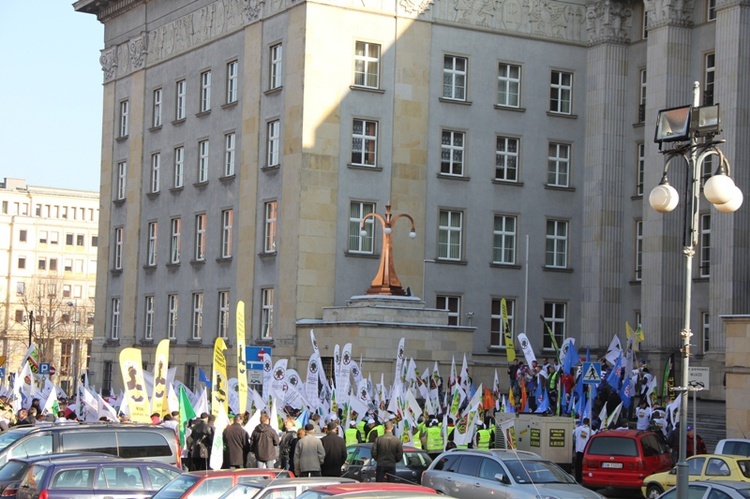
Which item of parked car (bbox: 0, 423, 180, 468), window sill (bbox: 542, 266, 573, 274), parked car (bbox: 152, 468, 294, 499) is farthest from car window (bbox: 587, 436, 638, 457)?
window sill (bbox: 542, 266, 573, 274)

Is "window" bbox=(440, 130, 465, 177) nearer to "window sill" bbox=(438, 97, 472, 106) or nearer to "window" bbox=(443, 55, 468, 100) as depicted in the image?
"window sill" bbox=(438, 97, 472, 106)

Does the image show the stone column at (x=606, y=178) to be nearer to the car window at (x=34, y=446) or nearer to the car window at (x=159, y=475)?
the car window at (x=34, y=446)

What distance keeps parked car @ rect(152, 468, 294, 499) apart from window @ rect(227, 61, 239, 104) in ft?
130

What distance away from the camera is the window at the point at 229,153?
193 ft

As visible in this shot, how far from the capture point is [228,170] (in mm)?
59062

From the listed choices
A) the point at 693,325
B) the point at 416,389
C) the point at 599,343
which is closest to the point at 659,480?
the point at 416,389

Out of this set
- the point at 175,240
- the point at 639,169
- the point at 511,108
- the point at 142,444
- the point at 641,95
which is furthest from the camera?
the point at 175,240

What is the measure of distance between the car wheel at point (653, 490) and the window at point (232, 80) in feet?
112

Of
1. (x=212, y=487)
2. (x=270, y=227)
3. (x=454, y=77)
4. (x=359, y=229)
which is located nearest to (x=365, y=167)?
(x=359, y=229)

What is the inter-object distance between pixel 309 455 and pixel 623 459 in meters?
7.39

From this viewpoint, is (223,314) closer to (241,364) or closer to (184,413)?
(184,413)

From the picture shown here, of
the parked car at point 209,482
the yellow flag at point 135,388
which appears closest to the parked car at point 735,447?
the parked car at point 209,482

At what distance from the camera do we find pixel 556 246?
2291 inches

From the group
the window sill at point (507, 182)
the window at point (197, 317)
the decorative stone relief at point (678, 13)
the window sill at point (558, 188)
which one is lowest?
the window at point (197, 317)
